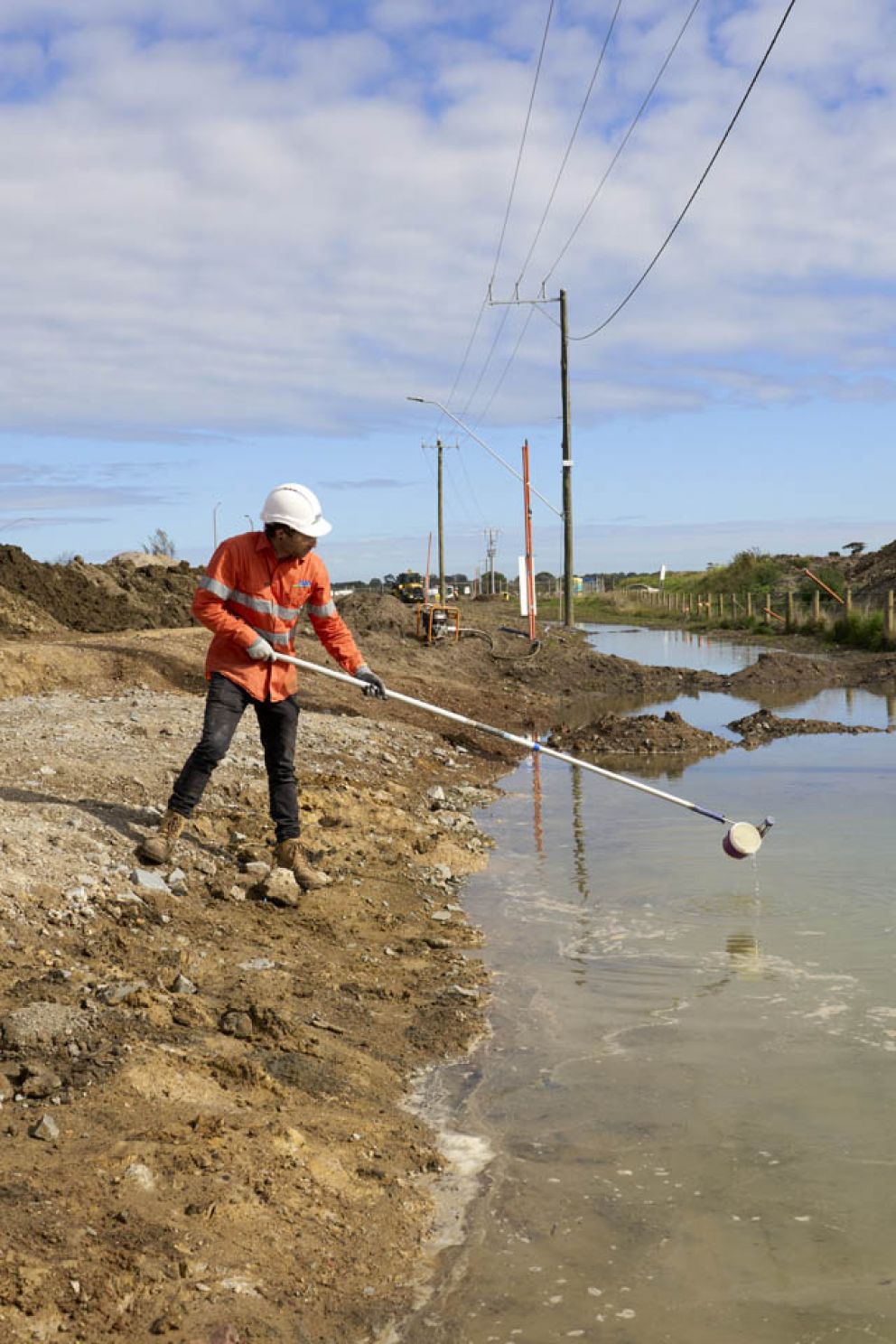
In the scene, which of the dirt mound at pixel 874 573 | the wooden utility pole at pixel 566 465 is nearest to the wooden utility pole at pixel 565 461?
the wooden utility pole at pixel 566 465

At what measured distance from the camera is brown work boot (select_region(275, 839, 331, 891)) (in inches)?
303

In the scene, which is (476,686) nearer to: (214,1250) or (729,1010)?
(729,1010)

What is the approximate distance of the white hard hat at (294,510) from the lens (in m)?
7.02

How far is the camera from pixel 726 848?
8680 mm

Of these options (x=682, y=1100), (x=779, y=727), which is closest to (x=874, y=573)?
(x=779, y=727)

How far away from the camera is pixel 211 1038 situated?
5203 mm

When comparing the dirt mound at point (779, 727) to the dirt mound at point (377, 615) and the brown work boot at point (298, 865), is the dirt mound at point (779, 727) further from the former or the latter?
the dirt mound at point (377, 615)

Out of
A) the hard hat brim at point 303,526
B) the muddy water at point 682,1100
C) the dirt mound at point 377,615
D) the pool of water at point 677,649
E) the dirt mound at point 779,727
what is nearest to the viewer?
the muddy water at point 682,1100

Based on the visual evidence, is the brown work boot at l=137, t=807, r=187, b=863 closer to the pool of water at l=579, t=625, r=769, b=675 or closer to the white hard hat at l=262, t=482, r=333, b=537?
the white hard hat at l=262, t=482, r=333, b=537

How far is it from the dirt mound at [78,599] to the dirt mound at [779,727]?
40.9 ft

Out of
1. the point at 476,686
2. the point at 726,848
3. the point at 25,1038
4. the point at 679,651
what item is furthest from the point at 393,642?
the point at 25,1038

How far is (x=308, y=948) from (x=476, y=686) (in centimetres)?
1561

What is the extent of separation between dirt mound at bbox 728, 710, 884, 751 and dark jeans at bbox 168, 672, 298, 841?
31.7 ft

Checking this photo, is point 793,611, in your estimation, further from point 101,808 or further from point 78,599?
point 101,808
